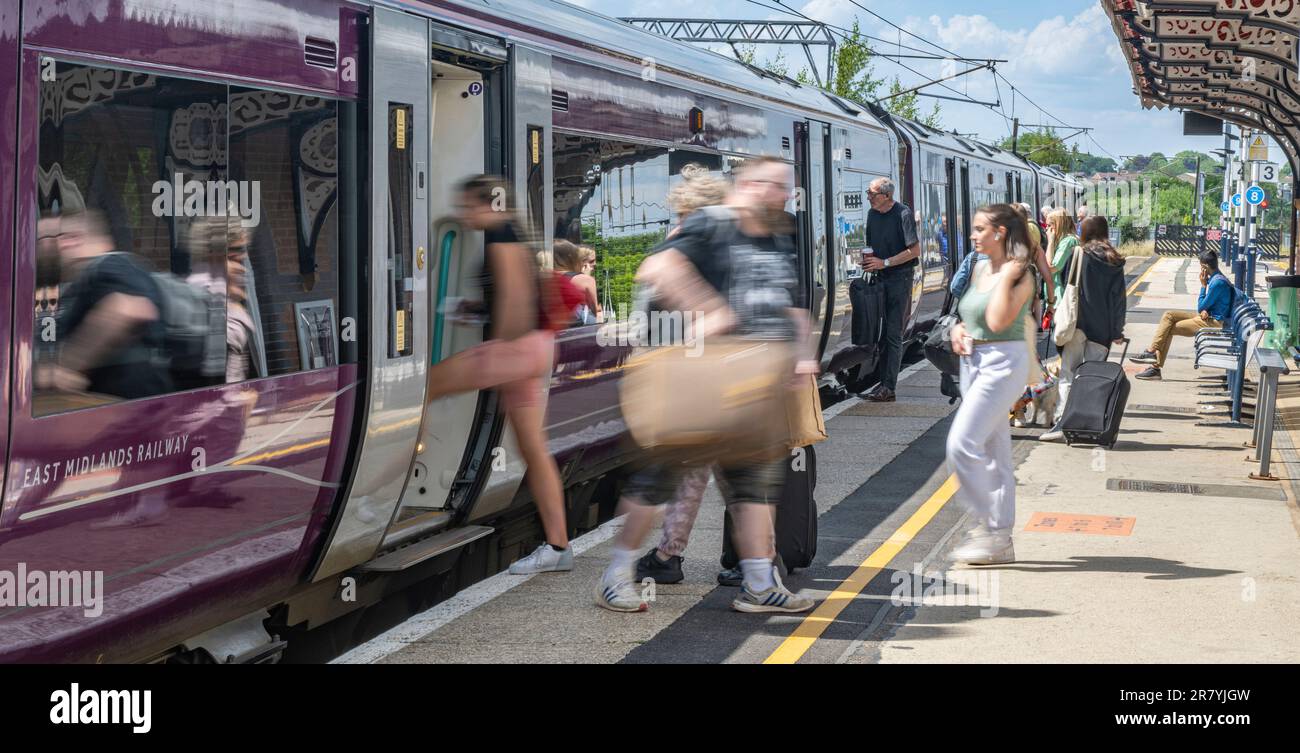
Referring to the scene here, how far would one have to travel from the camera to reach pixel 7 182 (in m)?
4.03

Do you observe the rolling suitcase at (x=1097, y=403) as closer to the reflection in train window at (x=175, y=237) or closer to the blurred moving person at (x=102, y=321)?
the reflection in train window at (x=175, y=237)

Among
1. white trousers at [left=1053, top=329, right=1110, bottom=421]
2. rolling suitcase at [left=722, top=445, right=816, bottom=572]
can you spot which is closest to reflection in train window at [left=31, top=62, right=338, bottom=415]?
rolling suitcase at [left=722, top=445, right=816, bottom=572]

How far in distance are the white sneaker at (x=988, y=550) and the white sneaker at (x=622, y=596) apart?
5.89ft

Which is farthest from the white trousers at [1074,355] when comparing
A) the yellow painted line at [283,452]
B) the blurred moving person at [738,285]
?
the yellow painted line at [283,452]

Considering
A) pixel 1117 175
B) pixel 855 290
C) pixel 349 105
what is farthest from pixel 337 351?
pixel 1117 175

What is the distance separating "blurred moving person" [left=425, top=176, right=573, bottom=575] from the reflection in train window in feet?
3.17

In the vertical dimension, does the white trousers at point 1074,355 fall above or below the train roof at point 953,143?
below

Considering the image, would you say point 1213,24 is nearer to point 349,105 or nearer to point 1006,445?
point 1006,445

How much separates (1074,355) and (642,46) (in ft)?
14.4

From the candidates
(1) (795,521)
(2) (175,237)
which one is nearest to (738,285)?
(1) (795,521)

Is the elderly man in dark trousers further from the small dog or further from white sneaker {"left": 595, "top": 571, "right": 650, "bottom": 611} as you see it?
white sneaker {"left": 595, "top": 571, "right": 650, "bottom": 611}

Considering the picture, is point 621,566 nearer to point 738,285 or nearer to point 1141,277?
point 738,285

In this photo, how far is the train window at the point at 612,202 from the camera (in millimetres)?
7730

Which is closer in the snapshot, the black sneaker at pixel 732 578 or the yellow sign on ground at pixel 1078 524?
the black sneaker at pixel 732 578
